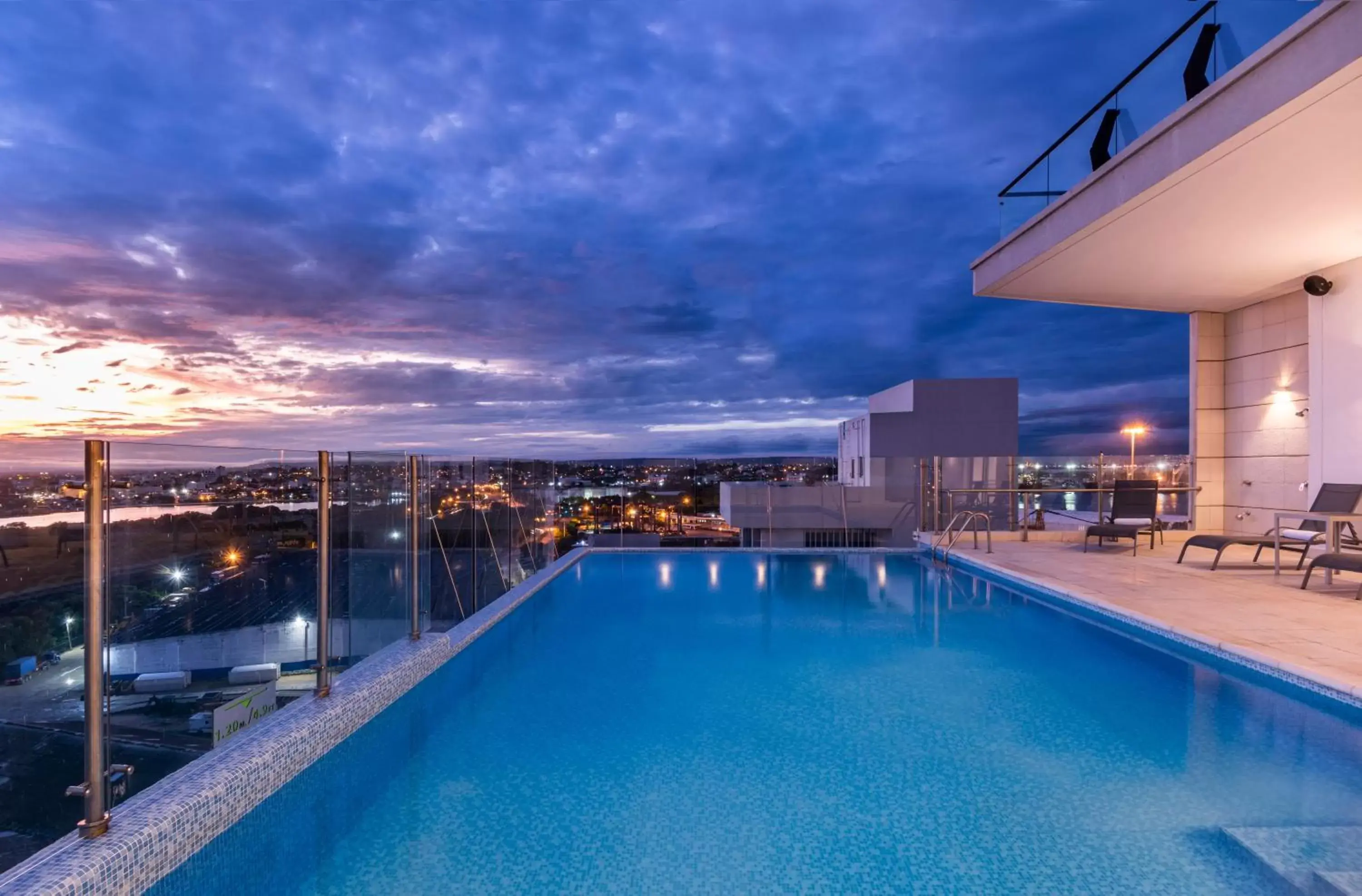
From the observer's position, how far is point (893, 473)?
10.5 meters

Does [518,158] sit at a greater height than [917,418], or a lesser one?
greater

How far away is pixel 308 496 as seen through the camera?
293 centimetres

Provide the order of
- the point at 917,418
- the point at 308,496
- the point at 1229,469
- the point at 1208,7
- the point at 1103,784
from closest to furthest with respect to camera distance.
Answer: the point at 1103,784
the point at 308,496
the point at 1208,7
the point at 1229,469
the point at 917,418

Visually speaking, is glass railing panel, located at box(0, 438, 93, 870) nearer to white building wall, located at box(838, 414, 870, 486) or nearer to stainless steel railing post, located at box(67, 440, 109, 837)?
stainless steel railing post, located at box(67, 440, 109, 837)

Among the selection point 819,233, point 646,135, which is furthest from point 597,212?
point 819,233

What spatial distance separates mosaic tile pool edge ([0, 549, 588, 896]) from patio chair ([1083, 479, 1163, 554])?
7.84 meters

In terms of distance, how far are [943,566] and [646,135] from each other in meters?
8.81

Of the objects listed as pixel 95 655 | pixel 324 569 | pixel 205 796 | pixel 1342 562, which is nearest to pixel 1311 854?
pixel 205 796

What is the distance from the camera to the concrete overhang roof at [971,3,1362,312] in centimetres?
403

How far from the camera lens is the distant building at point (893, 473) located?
982 cm

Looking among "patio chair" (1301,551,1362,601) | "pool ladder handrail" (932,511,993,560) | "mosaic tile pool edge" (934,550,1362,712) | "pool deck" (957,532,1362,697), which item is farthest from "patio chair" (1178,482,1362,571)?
"pool ladder handrail" (932,511,993,560)

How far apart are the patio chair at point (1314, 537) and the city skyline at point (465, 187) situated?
10.9ft

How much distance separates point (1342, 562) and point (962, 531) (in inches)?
156

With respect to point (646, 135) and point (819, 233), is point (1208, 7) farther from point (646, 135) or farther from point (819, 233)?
point (819, 233)
